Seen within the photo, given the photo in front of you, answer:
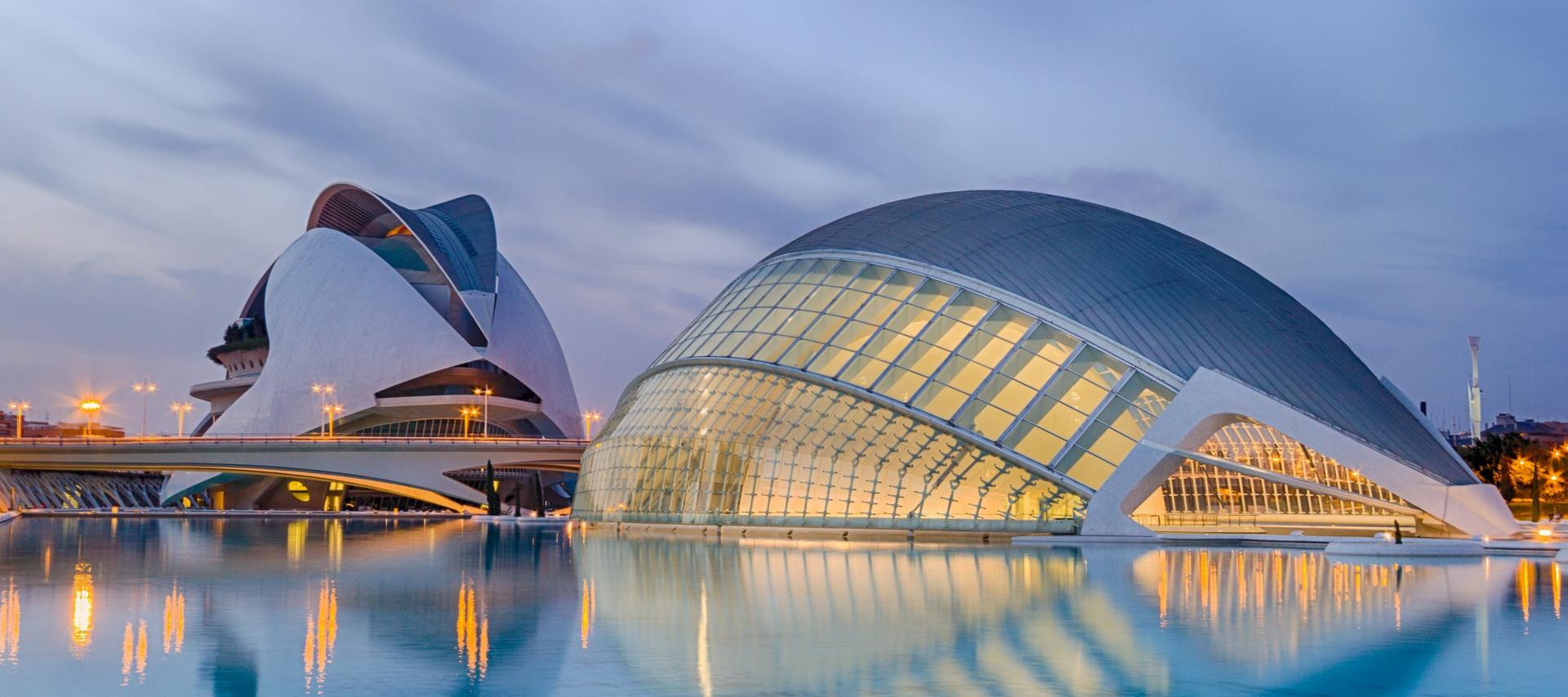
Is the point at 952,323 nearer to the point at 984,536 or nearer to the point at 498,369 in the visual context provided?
the point at 984,536

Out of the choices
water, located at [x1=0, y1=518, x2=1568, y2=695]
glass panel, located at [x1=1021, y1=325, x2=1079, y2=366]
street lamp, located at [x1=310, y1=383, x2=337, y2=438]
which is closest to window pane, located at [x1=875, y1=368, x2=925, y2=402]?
glass panel, located at [x1=1021, y1=325, x2=1079, y2=366]

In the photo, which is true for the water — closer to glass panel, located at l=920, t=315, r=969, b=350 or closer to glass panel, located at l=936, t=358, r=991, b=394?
glass panel, located at l=936, t=358, r=991, b=394

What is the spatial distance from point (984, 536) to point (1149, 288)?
342 inches

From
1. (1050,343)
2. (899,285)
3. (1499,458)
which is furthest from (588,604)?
(1499,458)

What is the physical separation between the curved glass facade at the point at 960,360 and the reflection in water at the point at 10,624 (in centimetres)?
2134

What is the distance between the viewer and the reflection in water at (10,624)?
38.9ft

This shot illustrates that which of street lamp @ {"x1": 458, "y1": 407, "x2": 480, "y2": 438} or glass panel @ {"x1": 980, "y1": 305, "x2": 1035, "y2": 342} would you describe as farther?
street lamp @ {"x1": 458, "y1": 407, "x2": 480, "y2": 438}

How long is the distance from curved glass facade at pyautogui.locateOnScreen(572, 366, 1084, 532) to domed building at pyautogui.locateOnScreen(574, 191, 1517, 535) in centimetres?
5

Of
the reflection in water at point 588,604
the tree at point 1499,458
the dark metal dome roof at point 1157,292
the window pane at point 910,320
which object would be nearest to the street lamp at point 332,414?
the dark metal dome roof at point 1157,292

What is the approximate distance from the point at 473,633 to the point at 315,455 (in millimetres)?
62636

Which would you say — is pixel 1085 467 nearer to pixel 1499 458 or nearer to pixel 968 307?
pixel 968 307

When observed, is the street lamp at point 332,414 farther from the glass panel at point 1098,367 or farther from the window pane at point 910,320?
the glass panel at point 1098,367

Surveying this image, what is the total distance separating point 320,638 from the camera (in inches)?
510

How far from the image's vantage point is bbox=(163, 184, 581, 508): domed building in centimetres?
8319
